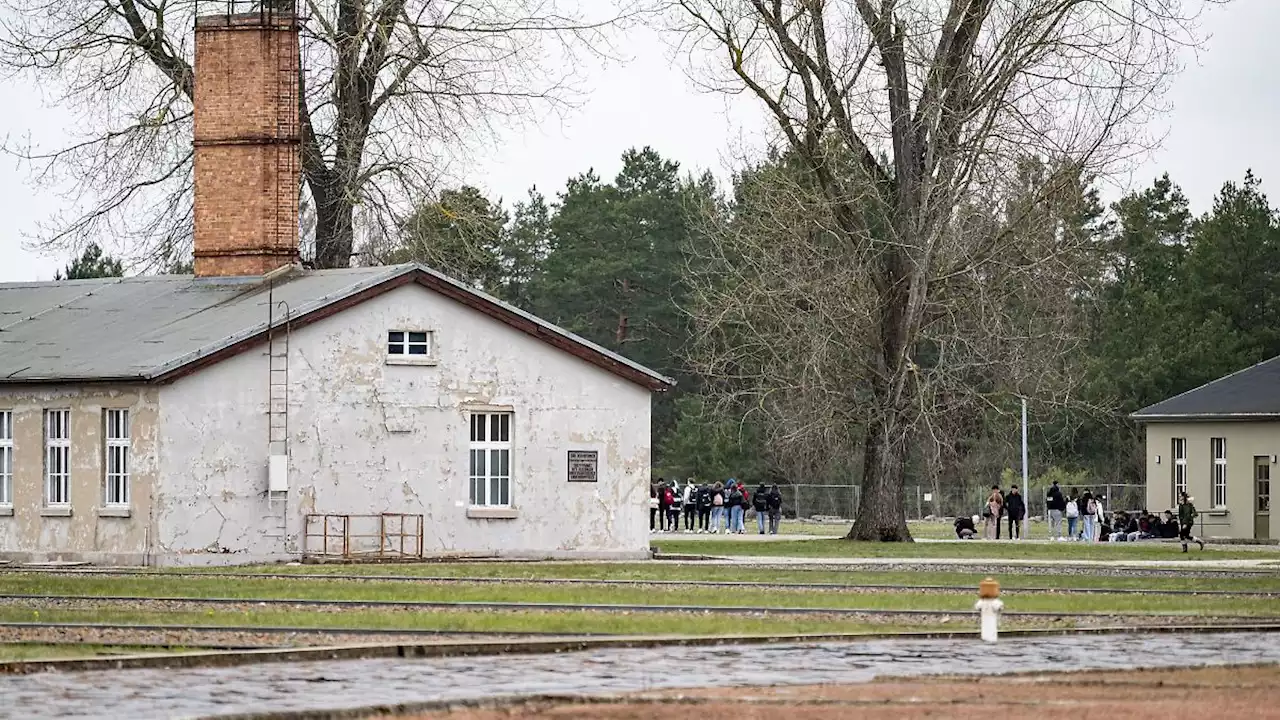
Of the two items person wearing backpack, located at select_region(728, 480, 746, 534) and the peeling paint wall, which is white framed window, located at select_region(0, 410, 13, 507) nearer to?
the peeling paint wall

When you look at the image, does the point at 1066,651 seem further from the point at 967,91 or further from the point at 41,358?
the point at 967,91

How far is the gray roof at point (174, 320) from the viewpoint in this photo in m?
38.2

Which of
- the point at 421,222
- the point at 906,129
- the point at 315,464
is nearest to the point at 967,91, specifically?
the point at 906,129

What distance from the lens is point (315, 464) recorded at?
3909cm

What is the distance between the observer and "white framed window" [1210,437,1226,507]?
62188 mm

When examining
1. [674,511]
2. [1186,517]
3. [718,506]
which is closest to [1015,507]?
[1186,517]

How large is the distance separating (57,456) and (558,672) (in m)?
24.6

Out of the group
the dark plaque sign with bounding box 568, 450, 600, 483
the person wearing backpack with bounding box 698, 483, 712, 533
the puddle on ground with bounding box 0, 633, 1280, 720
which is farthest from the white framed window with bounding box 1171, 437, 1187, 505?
the puddle on ground with bounding box 0, 633, 1280, 720

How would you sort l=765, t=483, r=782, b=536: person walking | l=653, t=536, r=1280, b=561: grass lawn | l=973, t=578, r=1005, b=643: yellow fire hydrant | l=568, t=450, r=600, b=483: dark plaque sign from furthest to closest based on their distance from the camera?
l=765, t=483, r=782, b=536: person walking
l=653, t=536, r=1280, b=561: grass lawn
l=568, t=450, r=600, b=483: dark plaque sign
l=973, t=578, r=1005, b=643: yellow fire hydrant

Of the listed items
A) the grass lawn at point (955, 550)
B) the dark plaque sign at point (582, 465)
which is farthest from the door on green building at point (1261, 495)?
the dark plaque sign at point (582, 465)

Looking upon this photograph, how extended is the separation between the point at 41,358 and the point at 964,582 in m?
17.4

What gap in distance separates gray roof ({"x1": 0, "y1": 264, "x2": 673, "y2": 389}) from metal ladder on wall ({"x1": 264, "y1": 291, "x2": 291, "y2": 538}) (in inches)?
20.5

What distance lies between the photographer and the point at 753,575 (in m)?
32.8

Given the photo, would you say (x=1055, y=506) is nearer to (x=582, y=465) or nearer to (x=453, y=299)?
(x=582, y=465)
